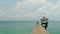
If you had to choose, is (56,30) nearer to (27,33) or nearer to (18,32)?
(27,33)

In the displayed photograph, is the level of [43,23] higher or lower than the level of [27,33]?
higher

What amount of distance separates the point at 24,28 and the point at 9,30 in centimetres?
152

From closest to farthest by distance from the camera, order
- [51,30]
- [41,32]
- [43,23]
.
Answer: [41,32], [43,23], [51,30]

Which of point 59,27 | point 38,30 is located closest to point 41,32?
point 38,30

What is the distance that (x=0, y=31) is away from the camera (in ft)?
37.4

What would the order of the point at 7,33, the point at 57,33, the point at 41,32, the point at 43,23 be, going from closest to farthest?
the point at 41,32 → the point at 43,23 → the point at 57,33 → the point at 7,33

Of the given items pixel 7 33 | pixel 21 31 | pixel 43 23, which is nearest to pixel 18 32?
pixel 21 31

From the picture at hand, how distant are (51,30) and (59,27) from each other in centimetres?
79

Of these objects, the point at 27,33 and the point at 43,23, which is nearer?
the point at 43,23

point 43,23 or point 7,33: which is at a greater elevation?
point 43,23

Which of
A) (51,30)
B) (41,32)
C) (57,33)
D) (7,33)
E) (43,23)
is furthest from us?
(7,33)

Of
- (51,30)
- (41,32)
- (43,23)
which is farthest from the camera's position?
(51,30)

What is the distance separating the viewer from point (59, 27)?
980cm

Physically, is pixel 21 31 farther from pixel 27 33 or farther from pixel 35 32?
pixel 35 32
